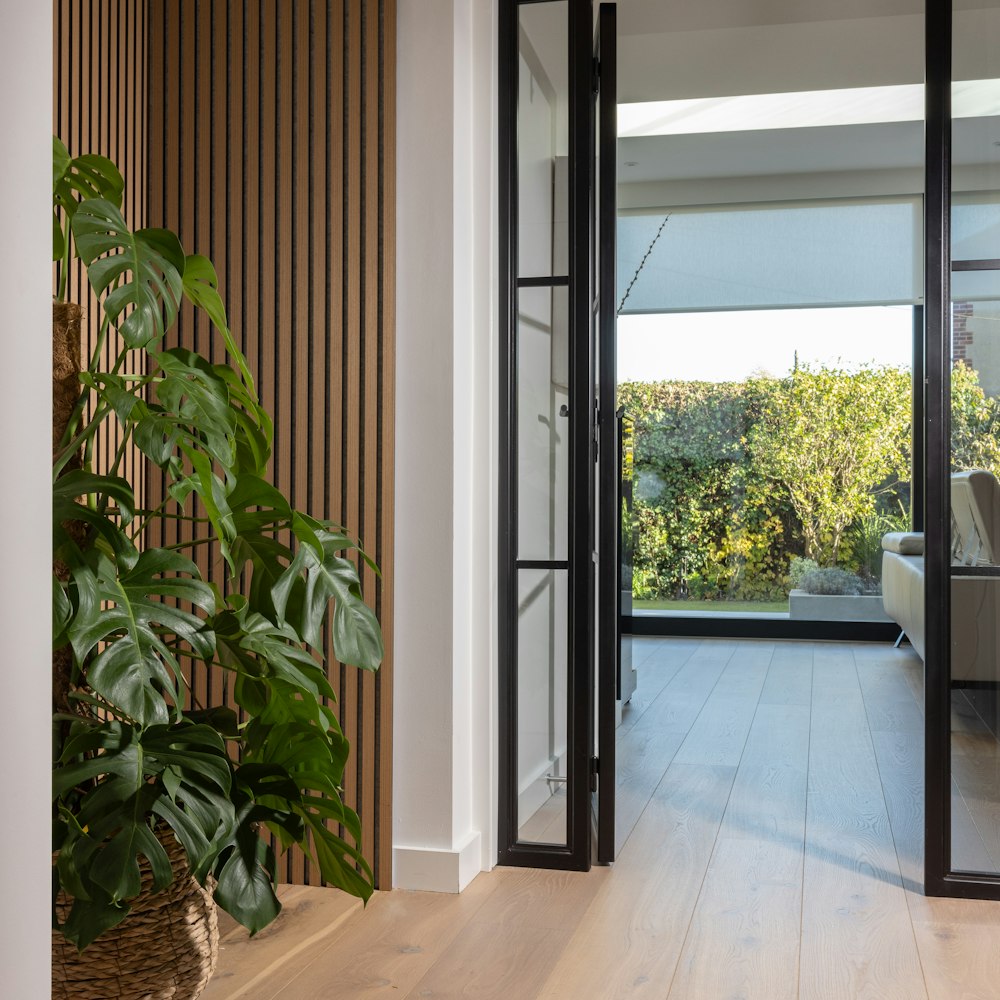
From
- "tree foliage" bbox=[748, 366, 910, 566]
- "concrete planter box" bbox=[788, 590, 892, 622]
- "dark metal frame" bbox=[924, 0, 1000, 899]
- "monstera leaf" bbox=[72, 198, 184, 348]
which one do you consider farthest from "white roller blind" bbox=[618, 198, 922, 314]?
"monstera leaf" bbox=[72, 198, 184, 348]

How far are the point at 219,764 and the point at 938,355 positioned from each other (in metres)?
2.04

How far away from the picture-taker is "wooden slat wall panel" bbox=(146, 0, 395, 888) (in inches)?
111

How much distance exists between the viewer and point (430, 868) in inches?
110

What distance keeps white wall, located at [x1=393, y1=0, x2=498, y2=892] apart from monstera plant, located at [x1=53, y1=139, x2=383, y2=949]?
0.68 meters

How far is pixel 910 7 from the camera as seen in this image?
4258 mm

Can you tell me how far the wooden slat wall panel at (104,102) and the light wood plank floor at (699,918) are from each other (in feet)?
4.27

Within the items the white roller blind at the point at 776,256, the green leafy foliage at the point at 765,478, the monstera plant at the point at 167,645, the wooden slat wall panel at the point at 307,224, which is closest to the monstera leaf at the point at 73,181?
the monstera plant at the point at 167,645

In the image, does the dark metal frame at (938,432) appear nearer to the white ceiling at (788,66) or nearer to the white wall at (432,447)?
the white ceiling at (788,66)

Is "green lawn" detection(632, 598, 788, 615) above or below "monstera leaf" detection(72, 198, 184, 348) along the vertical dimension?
below

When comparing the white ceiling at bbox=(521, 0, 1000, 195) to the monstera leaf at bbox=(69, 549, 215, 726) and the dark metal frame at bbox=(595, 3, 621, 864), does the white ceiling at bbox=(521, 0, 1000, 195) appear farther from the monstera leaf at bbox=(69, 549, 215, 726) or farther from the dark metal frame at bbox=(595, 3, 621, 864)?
the monstera leaf at bbox=(69, 549, 215, 726)

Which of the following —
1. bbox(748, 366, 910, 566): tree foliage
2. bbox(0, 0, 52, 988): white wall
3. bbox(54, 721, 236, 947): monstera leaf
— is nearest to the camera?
bbox(0, 0, 52, 988): white wall

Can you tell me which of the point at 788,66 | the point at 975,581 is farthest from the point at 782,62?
the point at 975,581

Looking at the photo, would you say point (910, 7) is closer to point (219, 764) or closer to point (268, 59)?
point (268, 59)

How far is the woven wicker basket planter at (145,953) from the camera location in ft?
5.83
